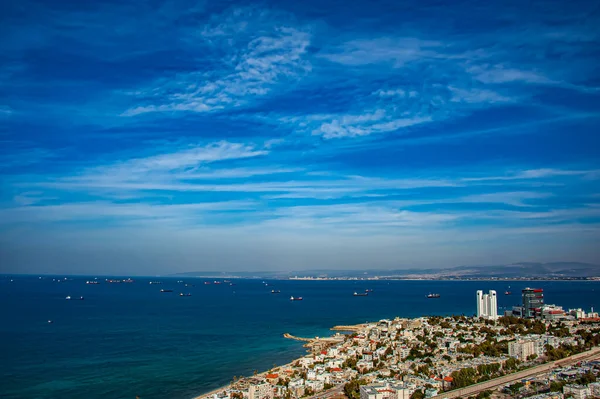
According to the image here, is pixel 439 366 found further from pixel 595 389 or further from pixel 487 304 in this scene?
pixel 487 304

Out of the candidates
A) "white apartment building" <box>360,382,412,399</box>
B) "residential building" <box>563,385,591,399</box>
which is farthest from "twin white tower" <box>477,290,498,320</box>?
"white apartment building" <box>360,382,412,399</box>

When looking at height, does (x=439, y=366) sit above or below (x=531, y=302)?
below

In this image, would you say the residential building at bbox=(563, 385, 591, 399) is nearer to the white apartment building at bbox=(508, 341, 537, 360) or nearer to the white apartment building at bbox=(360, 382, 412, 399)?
the white apartment building at bbox=(360, 382, 412, 399)

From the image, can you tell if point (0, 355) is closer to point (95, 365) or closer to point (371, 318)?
point (95, 365)

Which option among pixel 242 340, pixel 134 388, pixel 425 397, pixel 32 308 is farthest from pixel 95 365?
pixel 32 308

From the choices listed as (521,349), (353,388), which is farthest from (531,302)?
(353,388)

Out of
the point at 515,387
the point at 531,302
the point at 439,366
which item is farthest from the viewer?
the point at 531,302

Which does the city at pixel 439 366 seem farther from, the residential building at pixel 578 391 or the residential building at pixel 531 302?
the residential building at pixel 531 302
